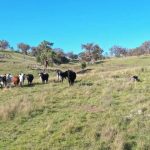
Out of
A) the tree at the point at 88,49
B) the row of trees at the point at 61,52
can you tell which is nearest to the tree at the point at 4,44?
the row of trees at the point at 61,52

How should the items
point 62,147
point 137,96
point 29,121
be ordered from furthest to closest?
point 137,96 < point 29,121 < point 62,147

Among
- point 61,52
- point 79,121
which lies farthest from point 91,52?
point 79,121

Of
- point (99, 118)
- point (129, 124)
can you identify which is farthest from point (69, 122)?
point (129, 124)

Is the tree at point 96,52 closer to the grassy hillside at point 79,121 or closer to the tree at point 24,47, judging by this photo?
the tree at point 24,47

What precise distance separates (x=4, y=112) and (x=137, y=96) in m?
8.61

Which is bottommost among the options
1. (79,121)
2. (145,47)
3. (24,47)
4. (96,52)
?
(79,121)

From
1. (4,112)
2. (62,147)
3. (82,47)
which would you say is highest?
(82,47)

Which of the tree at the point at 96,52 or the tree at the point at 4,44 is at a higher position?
the tree at the point at 4,44

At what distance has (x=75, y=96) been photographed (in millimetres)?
Result: 24953

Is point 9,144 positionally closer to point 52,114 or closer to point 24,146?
point 24,146

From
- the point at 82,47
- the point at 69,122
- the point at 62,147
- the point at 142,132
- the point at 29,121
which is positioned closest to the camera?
the point at 62,147

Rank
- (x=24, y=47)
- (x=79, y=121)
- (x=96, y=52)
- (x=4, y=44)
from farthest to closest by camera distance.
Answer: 1. (x=24, y=47)
2. (x=4, y=44)
3. (x=96, y=52)
4. (x=79, y=121)

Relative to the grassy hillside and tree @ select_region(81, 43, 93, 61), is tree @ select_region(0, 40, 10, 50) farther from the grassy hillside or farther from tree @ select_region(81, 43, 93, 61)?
the grassy hillside

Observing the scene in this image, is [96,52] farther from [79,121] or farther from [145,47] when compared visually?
[79,121]
